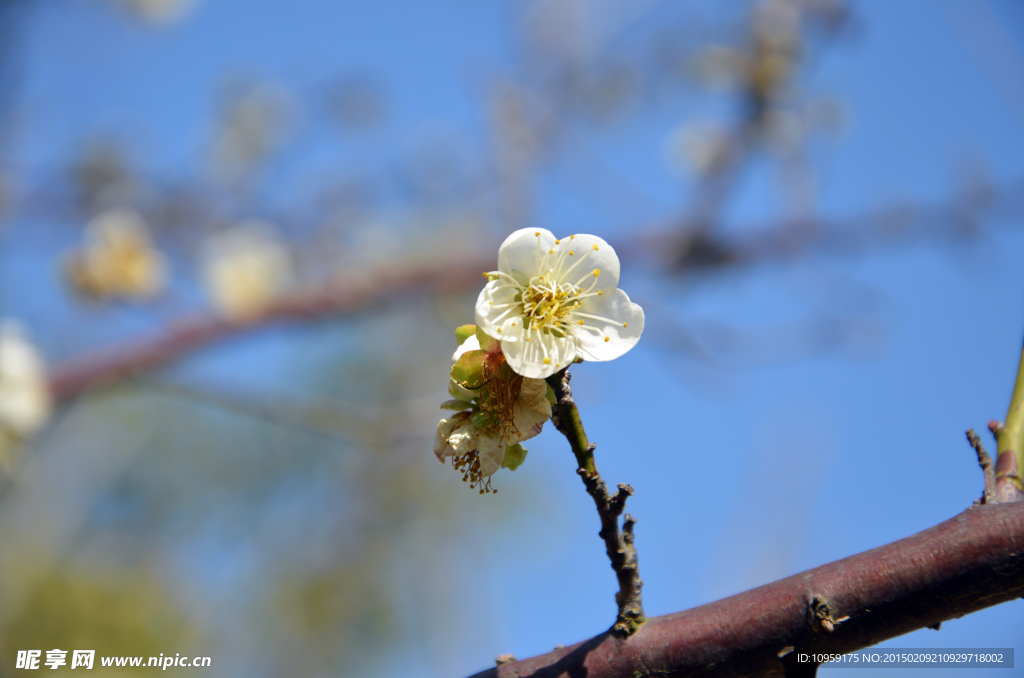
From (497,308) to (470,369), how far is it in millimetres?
124

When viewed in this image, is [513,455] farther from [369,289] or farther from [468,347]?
[369,289]

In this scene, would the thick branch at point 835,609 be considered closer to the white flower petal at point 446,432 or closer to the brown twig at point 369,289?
the white flower petal at point 446,432

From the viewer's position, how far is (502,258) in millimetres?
983

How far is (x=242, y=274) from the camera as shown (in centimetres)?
342

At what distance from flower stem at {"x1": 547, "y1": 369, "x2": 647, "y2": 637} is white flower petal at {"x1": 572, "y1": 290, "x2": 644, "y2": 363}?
0.10 metres

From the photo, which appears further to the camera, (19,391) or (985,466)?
(19,391)

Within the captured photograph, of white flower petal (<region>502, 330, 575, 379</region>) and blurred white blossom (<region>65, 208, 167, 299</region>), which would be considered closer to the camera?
white flower petal (<region>502, 330, 575, 379</region>)

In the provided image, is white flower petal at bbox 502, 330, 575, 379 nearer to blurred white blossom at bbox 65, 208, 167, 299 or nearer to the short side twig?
the short side twig

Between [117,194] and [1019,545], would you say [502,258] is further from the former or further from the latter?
[117,194]

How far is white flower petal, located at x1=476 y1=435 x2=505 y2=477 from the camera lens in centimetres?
89

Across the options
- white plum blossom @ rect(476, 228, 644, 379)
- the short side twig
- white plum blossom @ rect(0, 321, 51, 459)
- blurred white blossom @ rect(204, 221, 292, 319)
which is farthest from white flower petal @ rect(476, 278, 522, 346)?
blurred white blossom @ rect(204, 221, 292, 319)

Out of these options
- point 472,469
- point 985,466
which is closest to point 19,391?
point 472,469

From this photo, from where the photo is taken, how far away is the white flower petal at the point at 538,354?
2.63 ft

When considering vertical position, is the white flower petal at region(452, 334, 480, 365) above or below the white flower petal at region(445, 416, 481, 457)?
above
